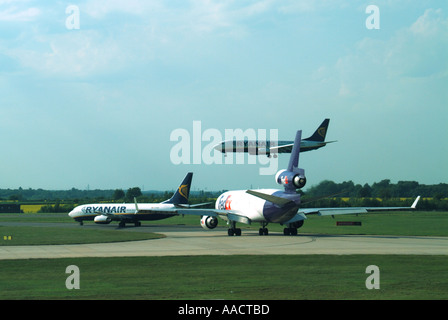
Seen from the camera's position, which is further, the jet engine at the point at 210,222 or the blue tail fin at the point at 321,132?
the blue tail fin at the point at 321,132

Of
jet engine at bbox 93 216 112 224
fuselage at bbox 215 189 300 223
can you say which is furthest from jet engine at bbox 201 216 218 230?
jet engine at bbox 93 216 112 224

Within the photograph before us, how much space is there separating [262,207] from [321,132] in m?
53.2

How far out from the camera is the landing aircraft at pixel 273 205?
1873 inches

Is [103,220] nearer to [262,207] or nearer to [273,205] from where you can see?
[262,207]

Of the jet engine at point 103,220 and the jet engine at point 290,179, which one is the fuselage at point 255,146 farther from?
the jet engine at point 290,179

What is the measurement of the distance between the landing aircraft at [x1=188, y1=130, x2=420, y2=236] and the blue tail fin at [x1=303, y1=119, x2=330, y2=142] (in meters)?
44.8

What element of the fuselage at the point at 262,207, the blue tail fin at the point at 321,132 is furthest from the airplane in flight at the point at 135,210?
the blue tail fin at the point at 321,132

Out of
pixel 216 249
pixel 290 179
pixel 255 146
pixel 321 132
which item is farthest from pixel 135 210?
pixel 321 132
